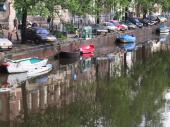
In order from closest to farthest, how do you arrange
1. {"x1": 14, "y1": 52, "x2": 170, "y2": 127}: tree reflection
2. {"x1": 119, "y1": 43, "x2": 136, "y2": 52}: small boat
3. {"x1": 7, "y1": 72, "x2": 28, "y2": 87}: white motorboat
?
{"x1": 14, "y1": 52, "x2": 170, "y2": 127}: tree reflection, {"x1": 7, "y1": 72, "x2": 28, "y2": 87}: white motorboat, {"x1": 119, "y1": 43, "x2": 136, "y2": 52}: small boat

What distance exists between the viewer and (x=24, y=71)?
159 ft

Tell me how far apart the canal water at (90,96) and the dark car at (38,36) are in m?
3.11

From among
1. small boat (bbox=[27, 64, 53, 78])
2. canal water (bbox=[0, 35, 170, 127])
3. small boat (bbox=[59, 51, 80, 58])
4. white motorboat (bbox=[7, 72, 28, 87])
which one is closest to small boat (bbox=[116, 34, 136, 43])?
canal water (bbox=[0, 35, 170, 127])

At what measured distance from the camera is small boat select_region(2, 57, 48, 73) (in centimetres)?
4716

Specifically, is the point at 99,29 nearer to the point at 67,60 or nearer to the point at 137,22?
the point at 67,60

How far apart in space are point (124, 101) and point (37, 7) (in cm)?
1942

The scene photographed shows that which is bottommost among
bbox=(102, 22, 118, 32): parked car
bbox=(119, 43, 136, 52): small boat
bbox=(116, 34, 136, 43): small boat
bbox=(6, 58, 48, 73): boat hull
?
bbox=(119, 43, 136, 52): small boat

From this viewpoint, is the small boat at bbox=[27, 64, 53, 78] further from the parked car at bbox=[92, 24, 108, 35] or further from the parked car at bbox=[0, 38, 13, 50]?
the parked car at bbox=[92, 24, 108, 35]

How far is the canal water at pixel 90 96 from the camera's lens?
33188mm

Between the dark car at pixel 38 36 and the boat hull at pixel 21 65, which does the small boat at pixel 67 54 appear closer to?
the dark car at pixel 38 36

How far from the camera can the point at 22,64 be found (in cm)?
4809

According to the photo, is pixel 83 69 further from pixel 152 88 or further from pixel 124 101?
pixel 124 101

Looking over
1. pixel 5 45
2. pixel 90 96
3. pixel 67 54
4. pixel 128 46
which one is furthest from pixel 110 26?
pixel 90 96

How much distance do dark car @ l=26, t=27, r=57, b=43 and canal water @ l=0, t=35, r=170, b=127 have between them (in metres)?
3.11
